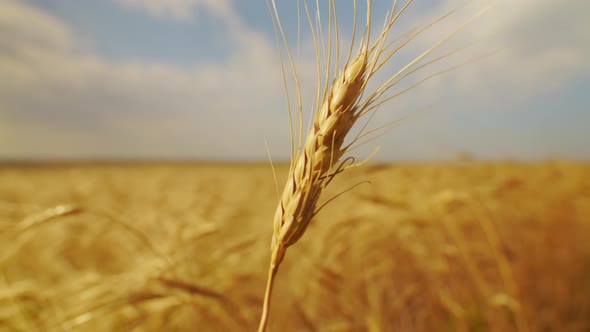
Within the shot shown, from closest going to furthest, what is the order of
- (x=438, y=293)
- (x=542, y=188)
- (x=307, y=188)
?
(x=307, y=188), (x=438, y=293), (x=542, y=188)

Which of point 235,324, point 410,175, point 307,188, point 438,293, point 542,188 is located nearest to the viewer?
point 307,188

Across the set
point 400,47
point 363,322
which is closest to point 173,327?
point 363,322

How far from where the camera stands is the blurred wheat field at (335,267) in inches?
28.7

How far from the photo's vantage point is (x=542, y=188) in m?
2.79

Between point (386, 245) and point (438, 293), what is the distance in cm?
43

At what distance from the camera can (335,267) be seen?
50.6 inches

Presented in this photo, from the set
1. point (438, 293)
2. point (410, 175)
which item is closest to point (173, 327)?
point (438, 293)

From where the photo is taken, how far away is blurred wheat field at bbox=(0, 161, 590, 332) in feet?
2.39

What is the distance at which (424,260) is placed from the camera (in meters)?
1.69

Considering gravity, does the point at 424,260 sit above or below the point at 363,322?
below

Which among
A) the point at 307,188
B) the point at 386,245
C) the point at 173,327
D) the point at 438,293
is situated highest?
the point at 307,188

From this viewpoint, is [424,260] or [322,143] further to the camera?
[424,260]

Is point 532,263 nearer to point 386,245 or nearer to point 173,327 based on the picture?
point 386,245

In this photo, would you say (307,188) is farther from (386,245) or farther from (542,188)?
(542,188)
